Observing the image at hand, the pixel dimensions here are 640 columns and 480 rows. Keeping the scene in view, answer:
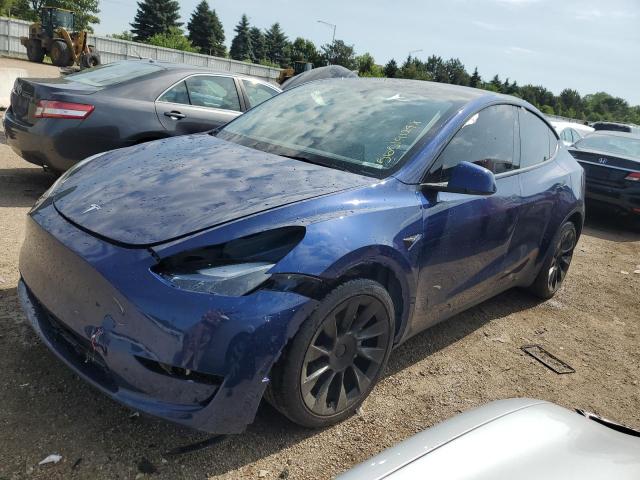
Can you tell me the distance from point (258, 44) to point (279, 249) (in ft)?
294

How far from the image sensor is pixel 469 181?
2.76 m

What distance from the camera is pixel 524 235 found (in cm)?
370

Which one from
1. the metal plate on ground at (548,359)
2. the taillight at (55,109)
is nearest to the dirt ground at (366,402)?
the metal plate on ground at (548,359)

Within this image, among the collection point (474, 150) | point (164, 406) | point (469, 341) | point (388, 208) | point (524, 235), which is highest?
point (474, 150)

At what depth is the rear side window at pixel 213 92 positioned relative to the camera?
5957mm

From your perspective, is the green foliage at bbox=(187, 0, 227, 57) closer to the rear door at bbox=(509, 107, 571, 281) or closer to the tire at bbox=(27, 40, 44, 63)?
the tire at bbox=(27, 40, 44, 63)

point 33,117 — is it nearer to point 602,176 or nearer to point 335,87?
point 335,87

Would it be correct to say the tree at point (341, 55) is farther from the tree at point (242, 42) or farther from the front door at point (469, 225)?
the front door at point (469, 225)

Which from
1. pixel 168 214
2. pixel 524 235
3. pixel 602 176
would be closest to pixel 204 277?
pixel 168 214

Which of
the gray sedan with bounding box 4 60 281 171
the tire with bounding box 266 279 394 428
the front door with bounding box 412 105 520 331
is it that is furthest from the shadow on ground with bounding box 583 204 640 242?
the tire with bounding box 266 279 394 428

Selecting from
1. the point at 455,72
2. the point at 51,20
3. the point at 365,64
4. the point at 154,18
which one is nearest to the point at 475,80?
the point at 455,72

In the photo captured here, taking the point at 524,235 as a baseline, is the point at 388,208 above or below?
above

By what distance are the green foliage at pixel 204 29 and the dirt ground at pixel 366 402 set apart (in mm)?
72192

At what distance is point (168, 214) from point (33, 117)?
3.65 m
